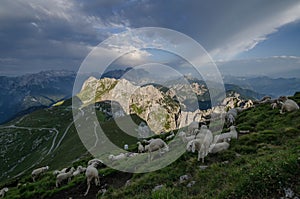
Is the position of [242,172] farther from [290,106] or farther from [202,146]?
[290,106]

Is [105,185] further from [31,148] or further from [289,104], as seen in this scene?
[31,148]

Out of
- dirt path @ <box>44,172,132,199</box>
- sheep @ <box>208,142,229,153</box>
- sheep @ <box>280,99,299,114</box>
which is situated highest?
sheep @ <box>280,99,299,114</box>

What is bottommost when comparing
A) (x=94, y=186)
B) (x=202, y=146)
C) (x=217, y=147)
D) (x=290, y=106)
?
(x=94, y=186)

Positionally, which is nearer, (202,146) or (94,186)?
(202,146)

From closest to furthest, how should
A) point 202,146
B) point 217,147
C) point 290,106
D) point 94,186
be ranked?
point 202,146 < point 217,147 < point 94,186 < point 290,106

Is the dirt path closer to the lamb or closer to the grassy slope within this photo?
the grassy slope

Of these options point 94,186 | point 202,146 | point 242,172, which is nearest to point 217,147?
point 202,146

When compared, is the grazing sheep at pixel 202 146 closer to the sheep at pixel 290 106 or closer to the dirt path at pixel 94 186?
the dirt path at pixel 94 186

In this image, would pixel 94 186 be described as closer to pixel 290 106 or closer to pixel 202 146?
pixel 202 146

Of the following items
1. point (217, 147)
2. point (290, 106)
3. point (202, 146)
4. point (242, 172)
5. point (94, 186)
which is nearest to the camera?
point (242, 172)

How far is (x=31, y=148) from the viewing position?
199625 mm

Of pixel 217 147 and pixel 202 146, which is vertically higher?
pixel 202 146

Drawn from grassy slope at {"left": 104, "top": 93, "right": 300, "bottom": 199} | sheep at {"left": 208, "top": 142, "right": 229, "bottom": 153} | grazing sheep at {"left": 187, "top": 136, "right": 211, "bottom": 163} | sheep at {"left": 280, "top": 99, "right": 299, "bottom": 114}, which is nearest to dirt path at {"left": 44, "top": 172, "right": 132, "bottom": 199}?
grassy slope at {"left": 104, "top": 93, "right": 300, "bottom": 199}

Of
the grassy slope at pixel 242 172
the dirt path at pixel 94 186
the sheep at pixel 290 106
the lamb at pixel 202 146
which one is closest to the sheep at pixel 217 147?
the grassy slope at pixel 242 172
